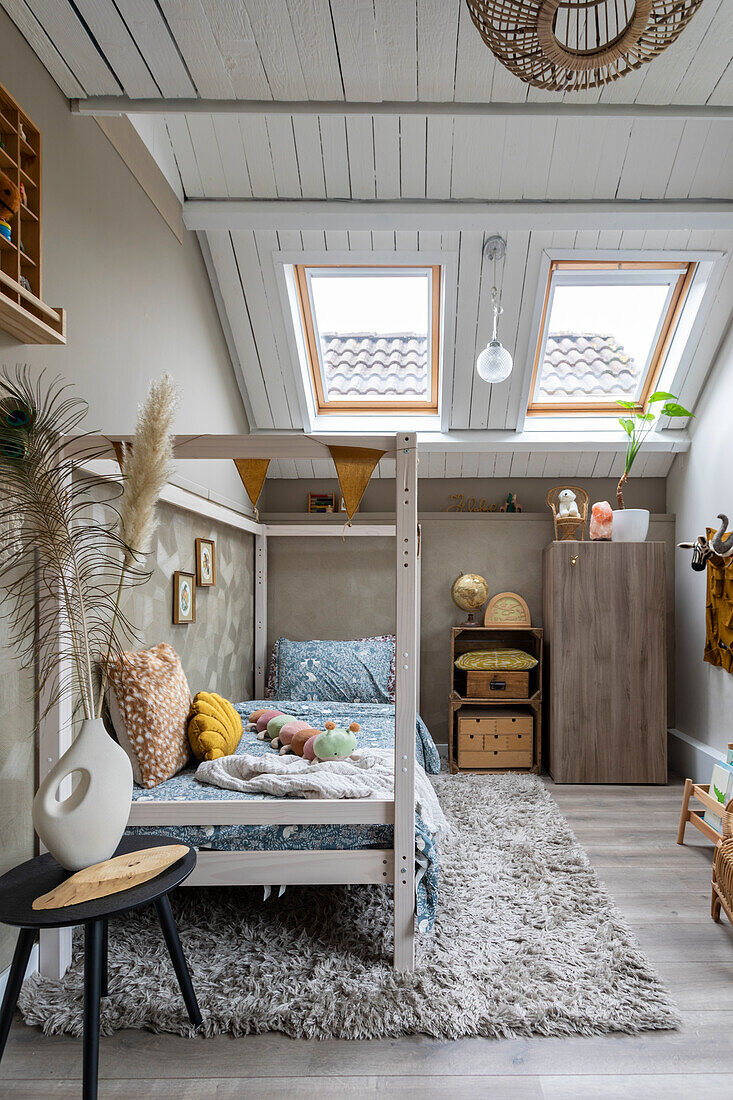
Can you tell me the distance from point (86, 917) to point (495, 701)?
3.06 m

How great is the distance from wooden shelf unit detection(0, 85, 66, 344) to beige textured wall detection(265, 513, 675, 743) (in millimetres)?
2866

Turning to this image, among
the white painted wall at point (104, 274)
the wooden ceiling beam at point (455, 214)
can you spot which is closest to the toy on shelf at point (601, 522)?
the wooden ceiling beam at point (455, 214)

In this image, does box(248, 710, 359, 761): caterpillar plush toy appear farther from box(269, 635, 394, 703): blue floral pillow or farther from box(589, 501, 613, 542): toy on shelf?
box(589, 501, 613, 542): toy on shelf

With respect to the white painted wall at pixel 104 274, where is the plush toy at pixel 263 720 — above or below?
below

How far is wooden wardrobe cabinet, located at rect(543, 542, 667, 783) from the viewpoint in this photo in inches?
158

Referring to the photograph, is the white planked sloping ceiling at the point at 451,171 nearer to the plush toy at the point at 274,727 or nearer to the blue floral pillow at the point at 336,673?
the blue floral pillow at the point at 336,673

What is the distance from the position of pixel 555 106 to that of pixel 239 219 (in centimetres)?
147

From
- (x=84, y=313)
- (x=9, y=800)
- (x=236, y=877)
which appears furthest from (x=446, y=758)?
(x=84, y=313)

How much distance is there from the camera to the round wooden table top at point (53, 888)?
4.63 ft

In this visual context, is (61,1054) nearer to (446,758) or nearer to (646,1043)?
(646,1043)

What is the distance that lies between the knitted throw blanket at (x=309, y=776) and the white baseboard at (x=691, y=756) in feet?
6.49

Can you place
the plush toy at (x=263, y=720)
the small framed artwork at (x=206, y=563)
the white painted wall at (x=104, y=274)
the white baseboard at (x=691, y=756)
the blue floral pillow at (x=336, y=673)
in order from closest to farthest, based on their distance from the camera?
1. the white painted wall at (x=104, y=274)
2. the plush toy at (x=263, y=720)
3. the small framed artwork at (x=206, y=563)
4. the white baseboard at (x=691, y=756)
5. the blue floral pillow at (x=336, y=673)

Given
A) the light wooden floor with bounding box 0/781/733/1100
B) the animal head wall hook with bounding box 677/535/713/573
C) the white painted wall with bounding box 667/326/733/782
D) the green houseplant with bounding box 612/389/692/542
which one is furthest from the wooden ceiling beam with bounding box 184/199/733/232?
the light wooden floor with bounding box 0/781/733/1100

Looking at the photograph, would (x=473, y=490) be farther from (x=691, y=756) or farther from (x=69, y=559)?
(x=69, y=559)
